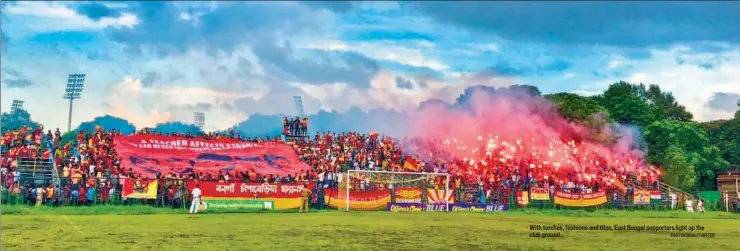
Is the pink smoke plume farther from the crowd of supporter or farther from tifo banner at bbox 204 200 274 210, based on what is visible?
tifo banner at bbox 204 200 274 210

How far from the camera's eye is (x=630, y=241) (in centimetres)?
1962

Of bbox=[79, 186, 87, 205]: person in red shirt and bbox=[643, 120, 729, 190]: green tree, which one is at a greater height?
bbox=[643, 120, 729, 190]: green tree

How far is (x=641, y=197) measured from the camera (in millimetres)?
43375

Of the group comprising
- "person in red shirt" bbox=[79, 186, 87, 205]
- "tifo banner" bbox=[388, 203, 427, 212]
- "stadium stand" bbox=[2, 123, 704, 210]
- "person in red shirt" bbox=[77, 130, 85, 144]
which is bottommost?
"tifo banner" bbox=[388, 203, 427, 212]

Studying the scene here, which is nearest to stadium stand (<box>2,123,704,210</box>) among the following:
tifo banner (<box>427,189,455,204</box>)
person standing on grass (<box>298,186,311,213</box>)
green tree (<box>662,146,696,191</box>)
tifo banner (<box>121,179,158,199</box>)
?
tifo banner (<box>121,179,158,199</box>)

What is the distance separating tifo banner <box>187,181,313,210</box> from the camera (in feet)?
104

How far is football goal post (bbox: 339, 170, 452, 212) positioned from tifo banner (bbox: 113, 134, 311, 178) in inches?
197

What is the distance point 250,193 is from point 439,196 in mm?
10706

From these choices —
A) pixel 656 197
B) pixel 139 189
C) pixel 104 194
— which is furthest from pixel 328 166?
pixel 656 197

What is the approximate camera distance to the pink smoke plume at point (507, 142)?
Result: 47938mm

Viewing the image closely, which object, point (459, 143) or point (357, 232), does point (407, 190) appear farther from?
point (357, 232)

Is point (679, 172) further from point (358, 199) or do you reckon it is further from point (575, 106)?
point (358, 199)

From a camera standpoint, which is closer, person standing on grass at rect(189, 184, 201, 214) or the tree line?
person standing on grass at rect(189, 184, 201, 214)

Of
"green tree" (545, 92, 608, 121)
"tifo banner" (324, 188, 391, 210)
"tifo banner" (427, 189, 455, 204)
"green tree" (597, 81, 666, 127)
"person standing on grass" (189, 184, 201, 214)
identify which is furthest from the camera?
"green tree" (597, 81, 666, 127)
